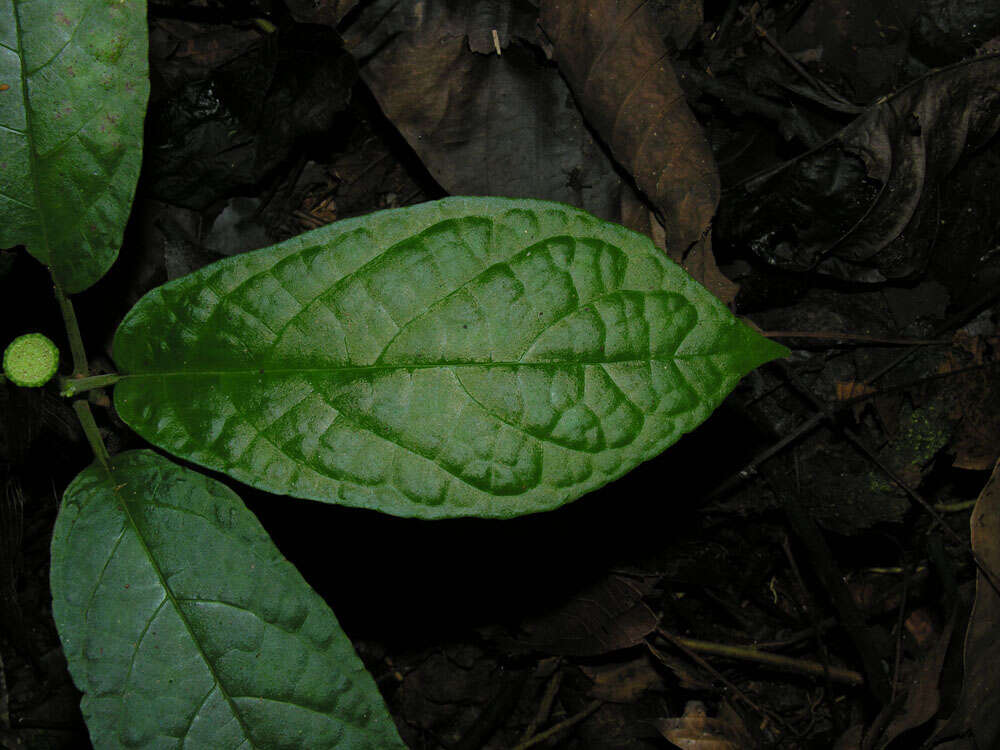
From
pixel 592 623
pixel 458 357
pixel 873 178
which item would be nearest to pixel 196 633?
pixel 458 357

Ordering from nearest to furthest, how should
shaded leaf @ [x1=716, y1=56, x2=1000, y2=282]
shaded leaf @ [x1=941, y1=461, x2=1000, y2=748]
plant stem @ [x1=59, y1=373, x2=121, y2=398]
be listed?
plant stem @ [x1=59, y1=373, x2=121, y2=398]
shaded leaf @ [x1=941, y1=461, x2=1000, y2=748]
shaded leaf @ [x1=716, y1=56, x2=1000, y2=282]

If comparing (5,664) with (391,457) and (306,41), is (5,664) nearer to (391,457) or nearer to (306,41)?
(391,457)

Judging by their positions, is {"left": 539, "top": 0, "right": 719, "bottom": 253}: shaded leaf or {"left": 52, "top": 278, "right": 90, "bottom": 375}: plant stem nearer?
{"left": 52, "top": 278, "right": 90, "bottom": 375}: plant stem

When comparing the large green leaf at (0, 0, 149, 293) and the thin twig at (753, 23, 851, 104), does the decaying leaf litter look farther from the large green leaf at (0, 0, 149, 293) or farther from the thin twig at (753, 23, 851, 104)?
the large green leaf at (0, 0, 149, 293)

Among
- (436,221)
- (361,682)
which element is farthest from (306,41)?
(361,682)

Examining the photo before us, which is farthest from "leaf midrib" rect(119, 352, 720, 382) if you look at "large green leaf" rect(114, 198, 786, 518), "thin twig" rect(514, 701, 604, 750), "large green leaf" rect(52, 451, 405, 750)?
"thin twig" rect(514, 701, 604, 750)

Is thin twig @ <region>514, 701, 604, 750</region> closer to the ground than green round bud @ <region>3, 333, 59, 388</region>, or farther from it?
closer to the ground

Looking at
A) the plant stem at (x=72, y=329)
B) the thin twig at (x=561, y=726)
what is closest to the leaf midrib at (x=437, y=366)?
the plant stem at (x=72, y=329)

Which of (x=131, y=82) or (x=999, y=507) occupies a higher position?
(x=131, y=82)
